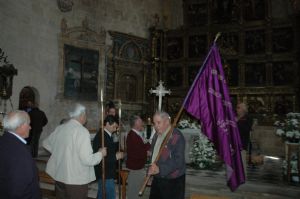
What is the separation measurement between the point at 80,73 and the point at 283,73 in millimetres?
8913

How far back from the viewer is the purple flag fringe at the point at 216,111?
4027 mm

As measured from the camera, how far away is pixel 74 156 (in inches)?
142

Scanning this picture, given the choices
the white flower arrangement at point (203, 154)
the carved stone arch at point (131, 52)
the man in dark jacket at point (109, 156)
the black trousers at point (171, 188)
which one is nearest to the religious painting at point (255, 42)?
the carved stone arch at point (131, 52)

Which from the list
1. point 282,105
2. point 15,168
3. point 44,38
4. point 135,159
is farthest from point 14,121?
point 282,105

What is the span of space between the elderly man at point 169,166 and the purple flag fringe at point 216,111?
0.45 metres

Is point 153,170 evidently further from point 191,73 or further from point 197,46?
point 197,46

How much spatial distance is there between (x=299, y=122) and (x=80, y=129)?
5.38 metres

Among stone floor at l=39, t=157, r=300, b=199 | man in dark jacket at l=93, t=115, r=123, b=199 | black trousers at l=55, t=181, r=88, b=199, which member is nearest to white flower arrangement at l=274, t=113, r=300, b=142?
stone floor at l=39, t=157, r=300, b=199

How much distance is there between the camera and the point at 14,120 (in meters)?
3.01

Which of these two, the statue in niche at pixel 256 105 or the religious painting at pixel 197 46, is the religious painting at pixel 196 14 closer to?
the religious painting at pixel 197 46

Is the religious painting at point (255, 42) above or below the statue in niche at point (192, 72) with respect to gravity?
above

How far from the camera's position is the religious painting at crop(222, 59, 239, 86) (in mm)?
14602

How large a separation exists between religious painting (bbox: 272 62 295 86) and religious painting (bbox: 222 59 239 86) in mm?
1633

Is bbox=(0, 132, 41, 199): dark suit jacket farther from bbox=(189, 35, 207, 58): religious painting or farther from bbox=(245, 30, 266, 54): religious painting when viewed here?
bbox=(189, 35, 207, 58): religious painting
